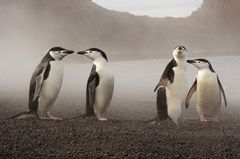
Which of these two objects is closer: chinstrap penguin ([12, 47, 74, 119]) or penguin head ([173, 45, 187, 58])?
chinstrap penguin ([12, 47, 74, 119])

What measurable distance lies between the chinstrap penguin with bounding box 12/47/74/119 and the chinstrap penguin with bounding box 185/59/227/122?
3.01 meters

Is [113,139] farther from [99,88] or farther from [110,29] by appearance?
[110,29]

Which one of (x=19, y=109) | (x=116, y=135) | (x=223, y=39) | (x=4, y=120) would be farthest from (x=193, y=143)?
(x=223, y=39)

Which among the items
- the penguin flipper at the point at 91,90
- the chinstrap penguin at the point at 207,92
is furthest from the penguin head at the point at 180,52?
the penguin flipper at the point at 91,90

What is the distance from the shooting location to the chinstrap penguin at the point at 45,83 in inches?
420

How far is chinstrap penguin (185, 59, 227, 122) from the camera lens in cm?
1159

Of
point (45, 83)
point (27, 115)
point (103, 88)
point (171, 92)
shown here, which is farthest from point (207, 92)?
point (27, 115)

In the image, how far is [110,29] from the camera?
377 ft

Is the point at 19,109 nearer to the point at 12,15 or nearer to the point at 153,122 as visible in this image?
the point at 153,122

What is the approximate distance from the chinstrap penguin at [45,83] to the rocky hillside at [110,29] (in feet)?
271

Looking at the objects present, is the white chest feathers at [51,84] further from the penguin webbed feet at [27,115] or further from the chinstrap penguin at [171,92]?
the chinstrap penguin at [171,92]

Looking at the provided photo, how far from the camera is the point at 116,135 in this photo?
28.8ft

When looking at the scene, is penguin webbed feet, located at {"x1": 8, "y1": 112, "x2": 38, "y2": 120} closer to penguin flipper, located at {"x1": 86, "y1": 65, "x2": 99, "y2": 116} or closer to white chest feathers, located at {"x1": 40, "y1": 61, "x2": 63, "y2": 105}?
white chest feathers, located at {"x1": 40, "y1": 61, "x2": 63, "y2": 105}

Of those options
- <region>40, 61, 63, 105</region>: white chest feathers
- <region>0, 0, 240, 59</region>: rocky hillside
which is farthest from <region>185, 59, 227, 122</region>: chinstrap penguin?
<region>0, 0, 240, 59</region>: rocky hillside
